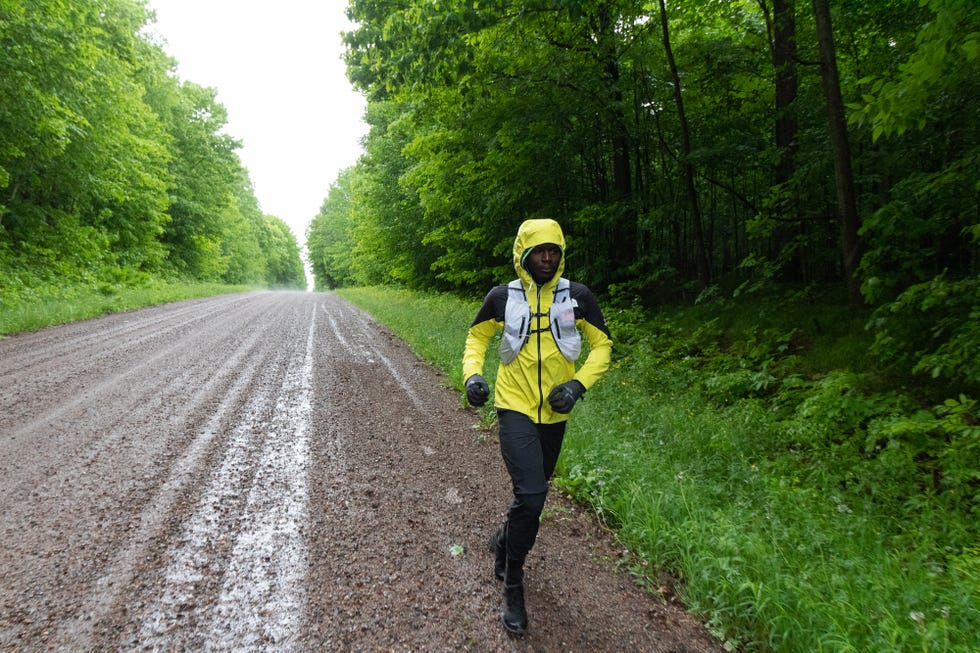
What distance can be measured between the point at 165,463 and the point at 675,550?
4362mm

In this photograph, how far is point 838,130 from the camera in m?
5.88

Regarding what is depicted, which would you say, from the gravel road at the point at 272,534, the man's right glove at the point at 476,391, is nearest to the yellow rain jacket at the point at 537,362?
the man's right glove at the point at 476,391

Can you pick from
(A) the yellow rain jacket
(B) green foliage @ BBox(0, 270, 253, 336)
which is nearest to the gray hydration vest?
(A) the yellow rain jacket

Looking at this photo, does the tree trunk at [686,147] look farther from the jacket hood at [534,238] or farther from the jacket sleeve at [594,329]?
the jacket hood at [534,238]

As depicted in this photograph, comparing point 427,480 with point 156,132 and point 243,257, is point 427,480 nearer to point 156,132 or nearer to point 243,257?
point 156,132

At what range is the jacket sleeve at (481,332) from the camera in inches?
114

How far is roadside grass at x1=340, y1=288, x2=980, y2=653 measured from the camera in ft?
8.16

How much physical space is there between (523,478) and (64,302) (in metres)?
17.3

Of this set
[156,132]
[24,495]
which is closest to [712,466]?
[24,495]

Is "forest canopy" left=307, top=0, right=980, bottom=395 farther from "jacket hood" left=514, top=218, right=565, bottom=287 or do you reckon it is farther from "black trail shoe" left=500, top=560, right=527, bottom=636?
"black trail shoe" left=500, top=560, right=527, bottom=636

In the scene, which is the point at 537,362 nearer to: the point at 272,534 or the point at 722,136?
the point at 272,534

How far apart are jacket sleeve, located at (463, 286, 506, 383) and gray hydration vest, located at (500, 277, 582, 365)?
142mm

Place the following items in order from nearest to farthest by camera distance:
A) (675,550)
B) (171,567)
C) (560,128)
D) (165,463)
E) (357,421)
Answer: (171,567)
(675,550)
(165,463)
(357,421)
(560,128)

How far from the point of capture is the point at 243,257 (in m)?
51.1
